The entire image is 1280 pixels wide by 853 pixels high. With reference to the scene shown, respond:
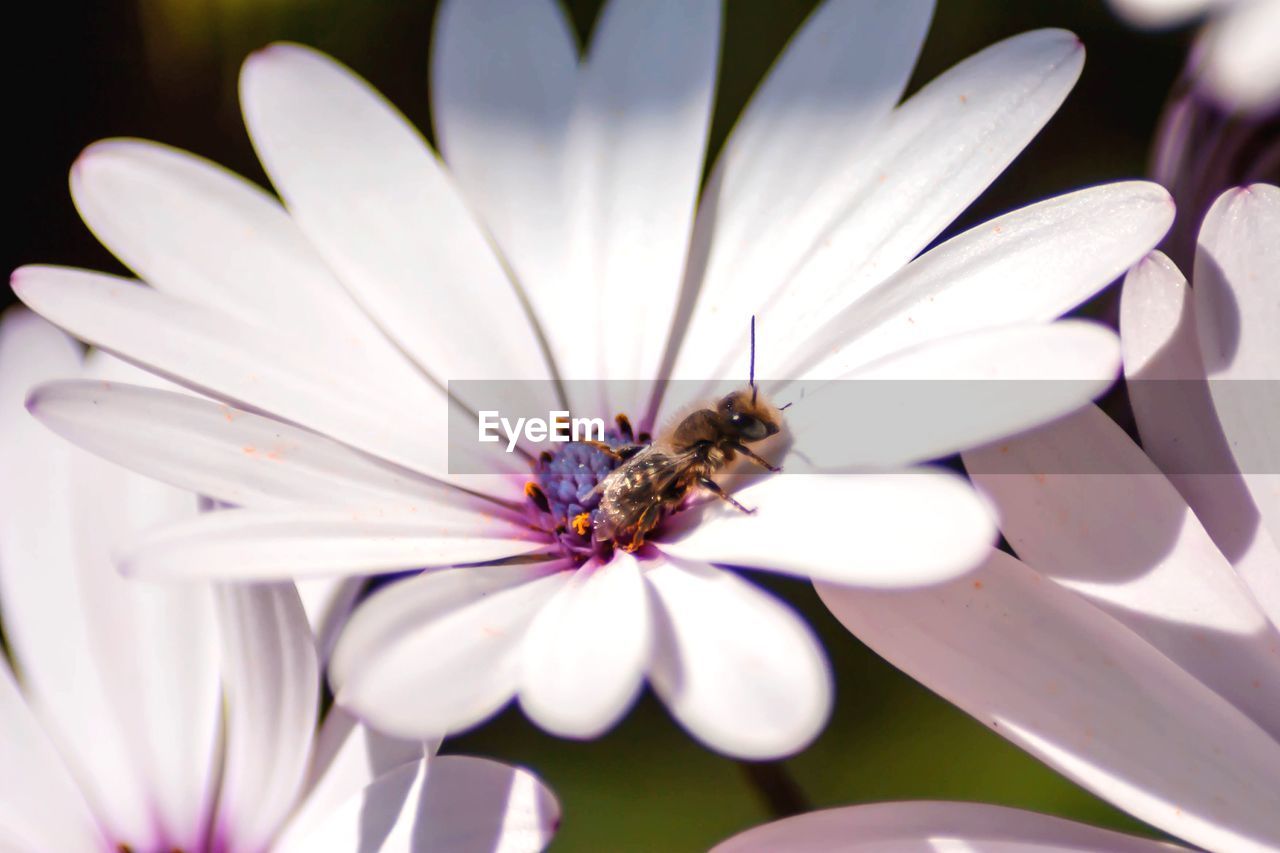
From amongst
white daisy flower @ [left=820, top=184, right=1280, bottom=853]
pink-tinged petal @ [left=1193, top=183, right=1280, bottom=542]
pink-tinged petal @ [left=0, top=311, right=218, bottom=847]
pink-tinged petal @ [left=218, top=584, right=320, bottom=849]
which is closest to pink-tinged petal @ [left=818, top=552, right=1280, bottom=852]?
white daisy flower @ [left=820, top=184, right=1280, bottom=853]

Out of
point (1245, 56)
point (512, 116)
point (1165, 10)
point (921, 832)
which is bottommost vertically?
point (921, 832)

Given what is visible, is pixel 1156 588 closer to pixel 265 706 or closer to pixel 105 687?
pixel 265 706

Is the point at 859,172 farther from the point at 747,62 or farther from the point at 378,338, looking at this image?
the point at 747,62

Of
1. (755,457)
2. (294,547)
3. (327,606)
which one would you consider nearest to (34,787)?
(327,606)

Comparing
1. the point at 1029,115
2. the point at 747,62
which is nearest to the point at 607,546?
the point at 1029,115

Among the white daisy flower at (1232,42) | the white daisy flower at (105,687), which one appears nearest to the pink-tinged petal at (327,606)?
the white daisy flower at (105,687)
